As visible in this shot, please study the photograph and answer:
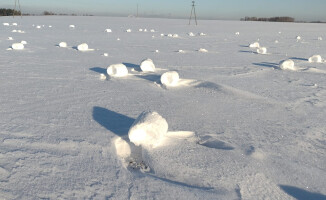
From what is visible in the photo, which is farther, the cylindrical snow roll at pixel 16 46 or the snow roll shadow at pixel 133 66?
the cylindrical snow roll at pixel 16 46

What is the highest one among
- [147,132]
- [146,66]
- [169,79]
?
[146,66]

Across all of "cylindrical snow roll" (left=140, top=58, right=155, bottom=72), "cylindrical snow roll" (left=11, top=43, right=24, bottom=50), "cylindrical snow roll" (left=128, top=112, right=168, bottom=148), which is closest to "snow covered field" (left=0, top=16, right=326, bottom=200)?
"cylindrical snow roll" (left=128, top=112, right=168, bottom=148)

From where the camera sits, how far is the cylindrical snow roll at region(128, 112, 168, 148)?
5.91 ft

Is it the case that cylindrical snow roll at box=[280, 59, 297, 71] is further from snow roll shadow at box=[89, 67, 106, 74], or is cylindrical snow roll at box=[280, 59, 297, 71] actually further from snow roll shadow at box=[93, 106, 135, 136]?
snow roll shadow at box=[93, 106, 135, 136]

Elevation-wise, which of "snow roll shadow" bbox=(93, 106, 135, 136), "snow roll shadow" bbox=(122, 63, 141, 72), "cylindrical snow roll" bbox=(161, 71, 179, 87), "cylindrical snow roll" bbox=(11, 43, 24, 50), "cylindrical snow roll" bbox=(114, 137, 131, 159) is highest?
"cylindrical snow roll" bbox=(11, 43, 24, 50)

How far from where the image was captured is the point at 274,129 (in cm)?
221

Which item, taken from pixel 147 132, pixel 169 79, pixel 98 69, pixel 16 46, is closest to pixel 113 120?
pixel 147 132

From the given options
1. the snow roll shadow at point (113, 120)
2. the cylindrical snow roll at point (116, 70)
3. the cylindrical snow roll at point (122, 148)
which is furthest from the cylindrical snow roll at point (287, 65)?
the cylindrical snow roll at point (122, 148)

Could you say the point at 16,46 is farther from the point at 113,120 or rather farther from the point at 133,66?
the point at 113,120

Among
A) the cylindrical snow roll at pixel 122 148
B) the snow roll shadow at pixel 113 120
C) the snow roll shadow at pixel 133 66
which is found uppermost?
the snow roll shadow at pixel 133 66

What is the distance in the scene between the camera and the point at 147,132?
1.80 metres

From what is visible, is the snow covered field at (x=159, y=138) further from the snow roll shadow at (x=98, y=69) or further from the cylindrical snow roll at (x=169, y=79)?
the snow roll shadow at (x=98, y=69)

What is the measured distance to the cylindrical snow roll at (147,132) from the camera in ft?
5.91

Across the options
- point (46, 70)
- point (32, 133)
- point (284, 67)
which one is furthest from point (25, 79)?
point (284, 67)
